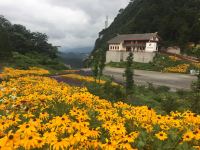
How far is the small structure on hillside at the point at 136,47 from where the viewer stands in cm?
6581

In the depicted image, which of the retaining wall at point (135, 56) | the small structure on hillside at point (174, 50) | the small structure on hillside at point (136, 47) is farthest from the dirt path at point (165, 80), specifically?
the small structure on hillside at point (174, 50)

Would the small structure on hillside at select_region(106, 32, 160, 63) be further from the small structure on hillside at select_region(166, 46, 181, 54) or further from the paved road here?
the paved road

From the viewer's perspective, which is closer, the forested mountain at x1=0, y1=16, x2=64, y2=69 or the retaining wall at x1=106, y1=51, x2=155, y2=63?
the retaining wall at x1=106, y1=51, x2=155, y2=63

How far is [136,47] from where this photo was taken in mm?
74688

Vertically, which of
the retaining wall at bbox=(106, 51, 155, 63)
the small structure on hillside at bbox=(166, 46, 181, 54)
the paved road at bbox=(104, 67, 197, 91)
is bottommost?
the paved road at bbox=(104, 67, 197, 91)

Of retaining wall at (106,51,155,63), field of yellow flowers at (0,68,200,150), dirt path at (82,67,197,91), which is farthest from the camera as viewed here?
retaining wall at (106,51,155,63)

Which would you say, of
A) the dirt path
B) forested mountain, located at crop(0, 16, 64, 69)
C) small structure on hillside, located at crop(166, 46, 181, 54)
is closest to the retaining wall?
small structure on hillside, located at crop(166, 46, 181, 54)

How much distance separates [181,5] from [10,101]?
273 ft

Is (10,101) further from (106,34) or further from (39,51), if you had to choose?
(106,34)

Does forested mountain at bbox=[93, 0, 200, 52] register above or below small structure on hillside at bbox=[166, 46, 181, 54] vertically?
above

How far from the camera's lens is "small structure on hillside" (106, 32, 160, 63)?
65.8m

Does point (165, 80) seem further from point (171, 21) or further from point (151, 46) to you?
point (171, 21)

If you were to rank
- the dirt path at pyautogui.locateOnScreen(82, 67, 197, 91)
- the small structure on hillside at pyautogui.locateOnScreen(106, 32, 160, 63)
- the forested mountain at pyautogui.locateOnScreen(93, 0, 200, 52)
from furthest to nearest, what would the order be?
the forested mountain at pyautogui.locateOnScreen(93, 0, 200, 52)
the small structure on hillside at pyautogui.locateOnScreen(106, 32, 160, 63)
the dirt path at pyautogui.locateOnScreen(82, 67, 197, 91)

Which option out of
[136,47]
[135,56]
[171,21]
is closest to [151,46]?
[135,56]
